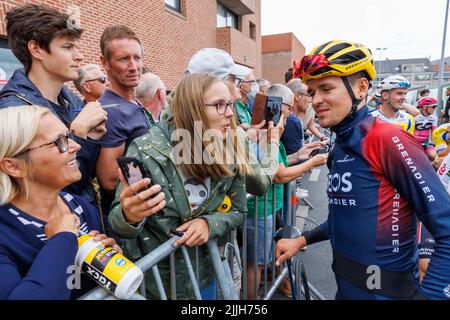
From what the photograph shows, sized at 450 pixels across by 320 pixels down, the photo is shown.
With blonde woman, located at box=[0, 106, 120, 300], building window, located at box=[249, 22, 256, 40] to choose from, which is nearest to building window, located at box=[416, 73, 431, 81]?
building window, located at box=[249, 22, 256, 40]

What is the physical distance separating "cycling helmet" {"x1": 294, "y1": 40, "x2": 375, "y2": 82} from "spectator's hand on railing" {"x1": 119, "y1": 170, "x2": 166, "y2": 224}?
3.53 feet

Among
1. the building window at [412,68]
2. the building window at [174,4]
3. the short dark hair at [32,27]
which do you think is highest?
the building window at [412,68]

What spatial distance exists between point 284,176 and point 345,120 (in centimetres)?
101

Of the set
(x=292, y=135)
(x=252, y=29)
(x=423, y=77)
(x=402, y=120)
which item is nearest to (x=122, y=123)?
(x=292, y=135)

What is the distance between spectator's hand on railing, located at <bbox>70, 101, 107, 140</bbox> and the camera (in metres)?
1.75

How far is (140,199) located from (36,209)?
0.51 meters

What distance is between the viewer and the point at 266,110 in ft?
8.43

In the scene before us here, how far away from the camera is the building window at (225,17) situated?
680 inches

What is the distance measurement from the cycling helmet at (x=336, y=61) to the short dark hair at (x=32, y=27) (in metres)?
1.59

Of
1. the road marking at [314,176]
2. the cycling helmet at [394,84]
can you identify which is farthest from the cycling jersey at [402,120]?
the road marking at [314,176]

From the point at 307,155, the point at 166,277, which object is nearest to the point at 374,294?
the point at 166,277

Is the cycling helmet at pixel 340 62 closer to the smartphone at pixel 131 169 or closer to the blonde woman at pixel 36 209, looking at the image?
the smartphone at pixel 131 169

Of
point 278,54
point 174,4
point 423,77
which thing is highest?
point 423,77

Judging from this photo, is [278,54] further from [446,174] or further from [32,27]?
[32,27]
